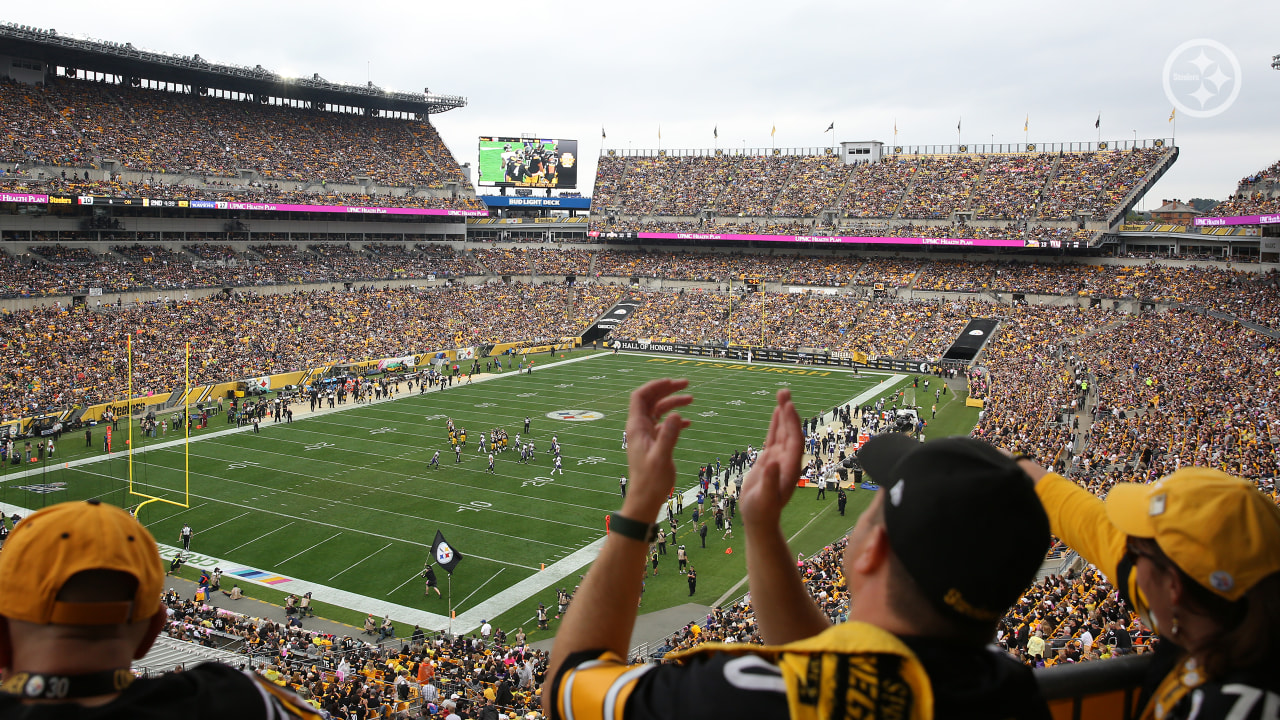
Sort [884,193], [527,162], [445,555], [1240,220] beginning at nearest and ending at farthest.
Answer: [445,555] → [1240,220] → [884,193] → [527,162]

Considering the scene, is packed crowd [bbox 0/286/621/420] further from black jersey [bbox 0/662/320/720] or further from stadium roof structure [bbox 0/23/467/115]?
black jersey [bbox 0/662/320/720]

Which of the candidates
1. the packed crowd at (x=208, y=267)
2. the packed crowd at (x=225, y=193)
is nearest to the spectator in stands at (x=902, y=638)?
the packed crowd at (x=208, y=267)

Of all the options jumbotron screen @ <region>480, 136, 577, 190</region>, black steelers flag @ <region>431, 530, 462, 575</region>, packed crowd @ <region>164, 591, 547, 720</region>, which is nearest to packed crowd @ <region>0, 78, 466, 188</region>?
jumbotron screen @ <region>480, 136, 577, 190</region>

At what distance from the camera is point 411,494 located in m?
27.8

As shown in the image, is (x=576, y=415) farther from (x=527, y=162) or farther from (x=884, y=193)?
(x=527, y=162)

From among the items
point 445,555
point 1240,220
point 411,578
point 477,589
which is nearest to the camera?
point 445,555

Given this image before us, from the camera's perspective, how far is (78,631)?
5.71 ft

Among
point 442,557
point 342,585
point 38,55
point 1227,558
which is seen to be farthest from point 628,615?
point 38,55

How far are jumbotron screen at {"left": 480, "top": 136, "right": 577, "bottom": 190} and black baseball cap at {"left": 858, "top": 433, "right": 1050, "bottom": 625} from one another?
8218 centimetres

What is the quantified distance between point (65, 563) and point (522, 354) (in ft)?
188

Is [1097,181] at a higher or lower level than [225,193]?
higher

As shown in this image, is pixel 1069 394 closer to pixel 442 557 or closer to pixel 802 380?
pixel 802 380

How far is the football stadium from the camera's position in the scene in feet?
58.6

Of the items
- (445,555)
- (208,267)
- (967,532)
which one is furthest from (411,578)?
(208,267)
